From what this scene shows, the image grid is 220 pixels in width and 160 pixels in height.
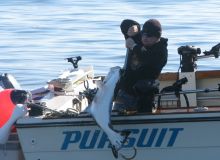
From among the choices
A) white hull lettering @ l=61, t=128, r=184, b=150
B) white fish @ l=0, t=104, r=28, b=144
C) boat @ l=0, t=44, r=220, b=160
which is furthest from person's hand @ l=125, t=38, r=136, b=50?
white fish @ l=0, t=104, r=28, b=144

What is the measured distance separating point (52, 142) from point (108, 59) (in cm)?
935

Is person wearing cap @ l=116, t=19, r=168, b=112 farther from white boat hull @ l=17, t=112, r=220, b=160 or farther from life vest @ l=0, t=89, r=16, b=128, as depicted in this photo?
life vest @ l=0, t=89, r=16, b=128

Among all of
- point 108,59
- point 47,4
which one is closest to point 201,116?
point 108,59

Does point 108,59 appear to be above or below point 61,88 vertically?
below

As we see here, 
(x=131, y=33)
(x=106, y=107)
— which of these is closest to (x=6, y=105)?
(x=106, y=107)

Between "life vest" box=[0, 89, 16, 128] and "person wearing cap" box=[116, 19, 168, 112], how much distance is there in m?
1.04

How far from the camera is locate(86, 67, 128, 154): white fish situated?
26.9 feet

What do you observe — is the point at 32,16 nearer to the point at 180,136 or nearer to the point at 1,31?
the point at 1,31

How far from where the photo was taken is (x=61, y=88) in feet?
31.7

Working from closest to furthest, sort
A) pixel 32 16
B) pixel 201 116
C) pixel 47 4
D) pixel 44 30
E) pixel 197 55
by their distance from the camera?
pixel 201 116 → pixel 197 55 → pixel 44 30 → pixel 32 16 → pixel 47 4

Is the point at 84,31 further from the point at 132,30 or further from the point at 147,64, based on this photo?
the point at 147,64

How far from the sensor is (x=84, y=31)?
23.0 m

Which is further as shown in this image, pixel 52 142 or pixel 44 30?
pixel 44 30

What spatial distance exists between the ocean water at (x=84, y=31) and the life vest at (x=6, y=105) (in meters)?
4.62
